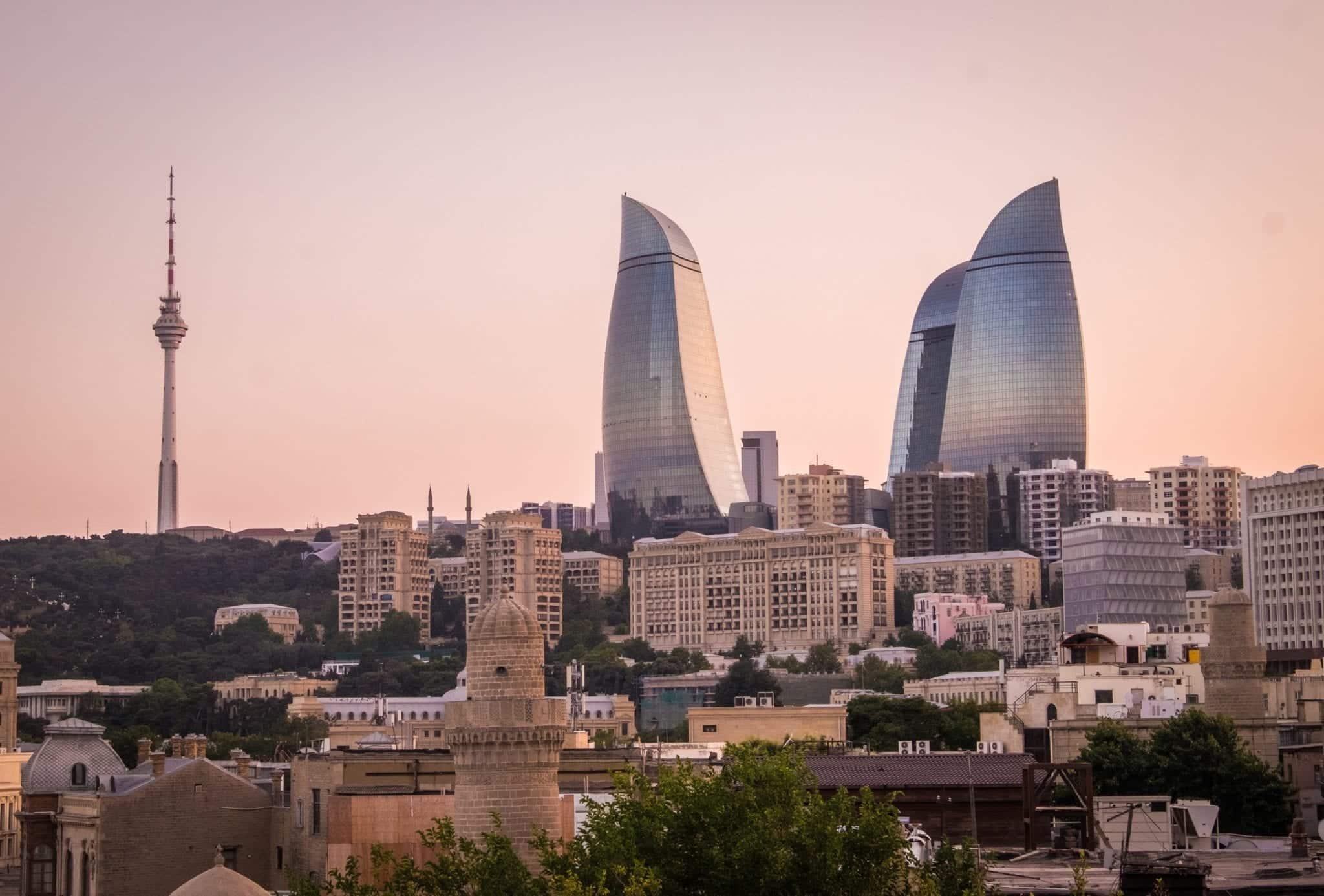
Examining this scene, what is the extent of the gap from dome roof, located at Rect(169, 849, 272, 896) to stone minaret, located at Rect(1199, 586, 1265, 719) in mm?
43893

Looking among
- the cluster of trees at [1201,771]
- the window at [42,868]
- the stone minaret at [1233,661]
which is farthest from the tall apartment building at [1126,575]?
the window at [42,868]

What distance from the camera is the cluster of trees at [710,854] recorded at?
121ft

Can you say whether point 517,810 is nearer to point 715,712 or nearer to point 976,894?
point 976,894

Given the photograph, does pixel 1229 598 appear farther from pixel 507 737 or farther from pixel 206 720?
pixel 206 720

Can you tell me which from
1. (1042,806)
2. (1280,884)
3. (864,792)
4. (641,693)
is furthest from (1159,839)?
(641,693)

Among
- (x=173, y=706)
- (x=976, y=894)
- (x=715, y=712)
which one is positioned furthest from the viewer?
(x=173, y=706)

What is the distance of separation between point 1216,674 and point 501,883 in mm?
41729

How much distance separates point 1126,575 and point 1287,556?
1910 centimetres

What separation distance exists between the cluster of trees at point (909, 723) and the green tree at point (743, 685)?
64.1m

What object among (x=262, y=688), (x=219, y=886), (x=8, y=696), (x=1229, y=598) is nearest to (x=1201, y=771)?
(x=1229, y=598)

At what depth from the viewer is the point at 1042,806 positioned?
58.5 meters

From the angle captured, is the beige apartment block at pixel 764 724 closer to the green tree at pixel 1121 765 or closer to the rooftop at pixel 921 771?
the green tree at pixel 1121 765

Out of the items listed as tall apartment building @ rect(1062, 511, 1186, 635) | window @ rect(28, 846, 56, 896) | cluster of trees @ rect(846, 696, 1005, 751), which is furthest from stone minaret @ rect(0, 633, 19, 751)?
tall apartment building @ rect(1062, 511, 1186, 635)

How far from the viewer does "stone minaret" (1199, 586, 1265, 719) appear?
72.8 meters
